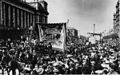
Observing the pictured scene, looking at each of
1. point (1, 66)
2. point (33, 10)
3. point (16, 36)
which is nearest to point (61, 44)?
point (1, 66)

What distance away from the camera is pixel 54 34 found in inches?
486

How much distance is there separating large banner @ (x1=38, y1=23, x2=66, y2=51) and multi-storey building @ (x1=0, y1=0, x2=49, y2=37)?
847 inches

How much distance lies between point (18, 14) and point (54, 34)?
34.6 metres

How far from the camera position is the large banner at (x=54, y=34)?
39.1ft

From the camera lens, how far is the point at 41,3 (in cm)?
6281

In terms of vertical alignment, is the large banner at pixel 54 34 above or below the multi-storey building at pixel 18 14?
below

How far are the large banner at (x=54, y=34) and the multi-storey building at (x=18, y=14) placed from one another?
21.5 m

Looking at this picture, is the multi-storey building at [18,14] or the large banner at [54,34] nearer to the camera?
the large banner at [54,34]

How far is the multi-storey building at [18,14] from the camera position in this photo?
120 feet

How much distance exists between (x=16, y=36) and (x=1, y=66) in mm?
24171

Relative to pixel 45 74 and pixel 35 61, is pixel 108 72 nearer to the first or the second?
pixel 45 74

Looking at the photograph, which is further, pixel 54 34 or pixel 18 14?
pixel 18 14

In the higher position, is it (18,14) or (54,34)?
(18,14)

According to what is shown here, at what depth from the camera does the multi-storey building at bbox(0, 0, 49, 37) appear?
36.5m
